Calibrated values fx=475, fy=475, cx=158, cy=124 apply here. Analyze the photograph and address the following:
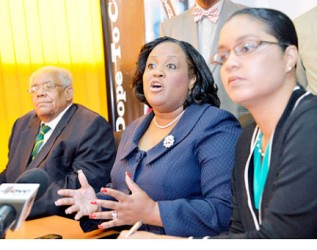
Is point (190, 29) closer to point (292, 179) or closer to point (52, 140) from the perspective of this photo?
point (52, 140)

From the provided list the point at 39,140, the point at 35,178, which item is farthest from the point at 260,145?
the point at 39,140

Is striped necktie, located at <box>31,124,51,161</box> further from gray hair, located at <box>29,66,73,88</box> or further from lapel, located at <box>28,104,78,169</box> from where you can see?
gray hair, located at <box>29,66,73,88</box>

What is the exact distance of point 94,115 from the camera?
9.86 ft

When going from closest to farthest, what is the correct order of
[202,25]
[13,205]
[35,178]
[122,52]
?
1. [13,205]
2. [35,178]
3. [202,25]
4. [122,52]

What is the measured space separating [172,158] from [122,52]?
7.88 ft

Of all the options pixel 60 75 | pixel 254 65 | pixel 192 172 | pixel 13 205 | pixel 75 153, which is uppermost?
pixel 254 65

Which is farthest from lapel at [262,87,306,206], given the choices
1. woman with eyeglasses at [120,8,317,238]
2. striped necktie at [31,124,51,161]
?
striped necktie at [31,124,51,161]

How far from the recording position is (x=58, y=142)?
9.62 ft

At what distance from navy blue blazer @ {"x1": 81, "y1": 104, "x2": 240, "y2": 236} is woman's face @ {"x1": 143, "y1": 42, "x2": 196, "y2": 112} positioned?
0.30ft

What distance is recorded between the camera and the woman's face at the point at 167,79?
2.21 metres

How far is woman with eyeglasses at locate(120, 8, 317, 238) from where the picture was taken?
1.27 metres


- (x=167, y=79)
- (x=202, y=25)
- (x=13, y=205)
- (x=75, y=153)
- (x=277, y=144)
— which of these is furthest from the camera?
(x=202, y=25)

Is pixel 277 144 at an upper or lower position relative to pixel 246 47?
lower

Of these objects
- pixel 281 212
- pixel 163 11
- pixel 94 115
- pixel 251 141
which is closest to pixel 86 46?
pixel 163 11
